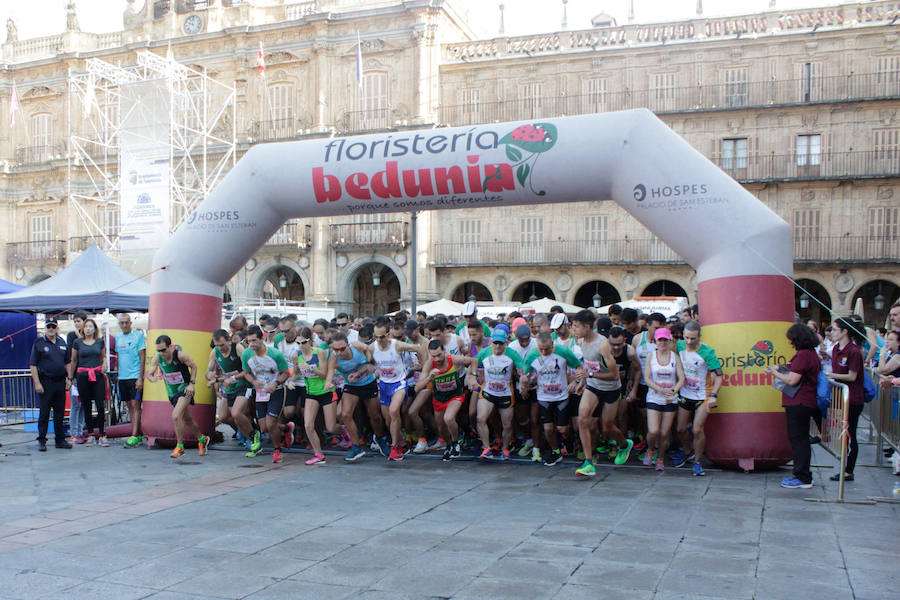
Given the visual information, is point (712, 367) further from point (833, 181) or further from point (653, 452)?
point (833, 181)

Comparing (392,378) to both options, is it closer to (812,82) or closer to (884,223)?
(884,223)

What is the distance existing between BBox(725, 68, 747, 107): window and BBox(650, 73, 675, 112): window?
187 cm

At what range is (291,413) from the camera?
34.0 ft

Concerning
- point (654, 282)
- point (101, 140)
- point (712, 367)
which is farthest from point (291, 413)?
point (101, 140)

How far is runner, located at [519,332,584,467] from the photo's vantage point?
29.0 ft

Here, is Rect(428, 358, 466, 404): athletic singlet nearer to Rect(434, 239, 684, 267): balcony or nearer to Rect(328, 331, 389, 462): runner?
Rect(328, 331, 389, 462): runner

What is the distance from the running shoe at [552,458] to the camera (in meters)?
9.12

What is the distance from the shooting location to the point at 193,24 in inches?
1288

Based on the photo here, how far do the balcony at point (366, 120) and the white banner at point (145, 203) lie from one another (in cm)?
691

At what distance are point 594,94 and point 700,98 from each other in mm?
3728

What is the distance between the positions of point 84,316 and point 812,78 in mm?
25273

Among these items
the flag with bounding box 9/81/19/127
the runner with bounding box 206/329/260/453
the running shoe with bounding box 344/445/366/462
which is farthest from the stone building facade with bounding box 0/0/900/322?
the running shoe with bounding box 344/445/366/462

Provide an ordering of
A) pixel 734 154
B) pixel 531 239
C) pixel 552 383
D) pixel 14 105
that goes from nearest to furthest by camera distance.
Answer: pixel 552 383
pixel 734 154
pixel 531 239
pixel 14 105

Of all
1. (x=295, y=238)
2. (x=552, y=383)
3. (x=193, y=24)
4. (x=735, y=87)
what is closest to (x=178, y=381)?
(x=552, y=383)
